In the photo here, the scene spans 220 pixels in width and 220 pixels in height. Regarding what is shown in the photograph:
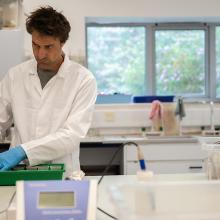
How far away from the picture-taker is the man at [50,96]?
1.91m

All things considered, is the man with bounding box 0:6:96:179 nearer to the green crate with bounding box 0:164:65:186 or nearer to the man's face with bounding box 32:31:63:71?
the man's face with bounding box 32:31:63:71

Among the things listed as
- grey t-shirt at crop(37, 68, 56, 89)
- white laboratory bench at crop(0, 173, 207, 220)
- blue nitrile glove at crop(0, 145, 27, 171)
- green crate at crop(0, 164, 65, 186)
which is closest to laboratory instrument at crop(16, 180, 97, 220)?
white laboratory bench at crop(0, 173, 207, 220)

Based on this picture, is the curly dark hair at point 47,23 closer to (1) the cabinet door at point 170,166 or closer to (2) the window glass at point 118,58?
(1) the cabinet door at point 170,166

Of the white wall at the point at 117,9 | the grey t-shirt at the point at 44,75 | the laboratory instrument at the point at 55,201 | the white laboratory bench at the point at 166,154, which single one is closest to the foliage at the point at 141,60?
the white wall at the point at 117,9

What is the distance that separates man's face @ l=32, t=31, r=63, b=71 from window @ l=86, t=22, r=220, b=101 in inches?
104

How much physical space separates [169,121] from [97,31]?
1406 millimetres

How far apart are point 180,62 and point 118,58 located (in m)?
0.74

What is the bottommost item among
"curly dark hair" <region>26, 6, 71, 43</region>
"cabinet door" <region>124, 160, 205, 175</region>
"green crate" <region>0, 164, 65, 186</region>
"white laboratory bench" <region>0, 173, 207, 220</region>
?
"cabinet door" <region>124, 160, 205, 175</region>

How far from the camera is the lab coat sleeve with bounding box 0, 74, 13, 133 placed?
209 centimetres

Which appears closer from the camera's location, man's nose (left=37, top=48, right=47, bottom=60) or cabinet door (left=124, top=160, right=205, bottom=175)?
man's nose (left=37, top=48, right=47, bottom=60)

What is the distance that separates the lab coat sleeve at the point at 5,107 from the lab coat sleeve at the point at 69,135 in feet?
1.04

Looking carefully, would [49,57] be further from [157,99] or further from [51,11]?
[157,99]

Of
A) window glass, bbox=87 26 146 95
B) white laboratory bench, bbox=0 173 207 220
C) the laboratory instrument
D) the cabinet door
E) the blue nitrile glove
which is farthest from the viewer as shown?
window glass, bbox=87 26 146 95

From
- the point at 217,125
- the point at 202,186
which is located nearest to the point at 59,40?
the point at 202,186
